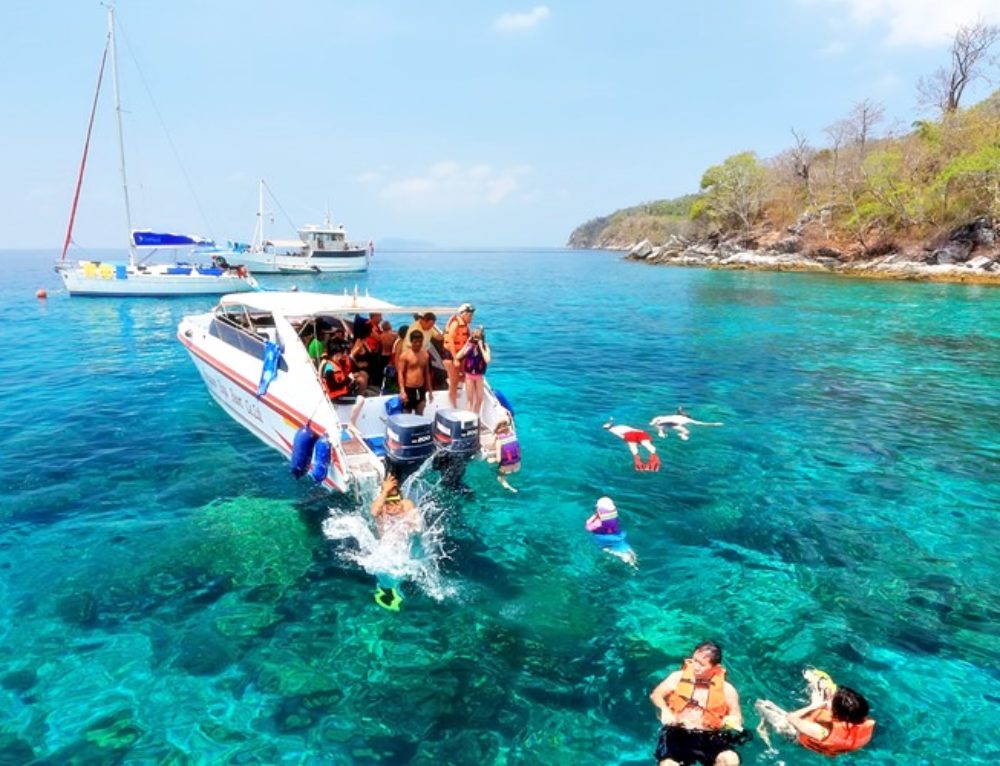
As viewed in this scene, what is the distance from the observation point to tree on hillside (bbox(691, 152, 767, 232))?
8075 centimetres

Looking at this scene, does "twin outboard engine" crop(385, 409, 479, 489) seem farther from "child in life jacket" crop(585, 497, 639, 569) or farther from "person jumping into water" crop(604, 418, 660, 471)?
"person jumping into water" crop(604, 418, 660, 471)

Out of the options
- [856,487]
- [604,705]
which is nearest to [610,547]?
[604,705]

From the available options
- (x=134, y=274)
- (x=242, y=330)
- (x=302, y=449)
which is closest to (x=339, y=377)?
(x=302, y=449)

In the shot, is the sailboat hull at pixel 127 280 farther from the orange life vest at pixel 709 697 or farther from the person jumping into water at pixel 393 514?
the orange life vest at pixel 709 697

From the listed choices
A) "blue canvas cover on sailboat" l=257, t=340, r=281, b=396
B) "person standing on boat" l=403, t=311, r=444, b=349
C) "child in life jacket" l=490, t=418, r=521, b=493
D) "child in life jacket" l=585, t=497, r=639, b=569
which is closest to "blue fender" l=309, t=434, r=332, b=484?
"person standing on boat" l=403, t=311, r=444, b=349

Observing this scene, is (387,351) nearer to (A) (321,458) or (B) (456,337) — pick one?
(B) (456,337)

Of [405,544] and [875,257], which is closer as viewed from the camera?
[405,544]

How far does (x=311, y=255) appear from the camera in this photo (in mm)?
69125

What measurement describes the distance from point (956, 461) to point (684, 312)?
2435 cm

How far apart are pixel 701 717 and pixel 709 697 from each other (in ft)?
0.62

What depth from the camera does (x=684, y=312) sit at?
116 ft

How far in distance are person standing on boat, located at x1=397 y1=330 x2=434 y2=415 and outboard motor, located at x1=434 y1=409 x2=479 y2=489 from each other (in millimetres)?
994

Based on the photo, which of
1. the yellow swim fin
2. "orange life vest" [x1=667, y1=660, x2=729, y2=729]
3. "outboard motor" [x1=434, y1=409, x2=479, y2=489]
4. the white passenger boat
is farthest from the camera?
the white passenger boat

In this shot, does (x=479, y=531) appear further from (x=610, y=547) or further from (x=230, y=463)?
(x=230, y=463)
